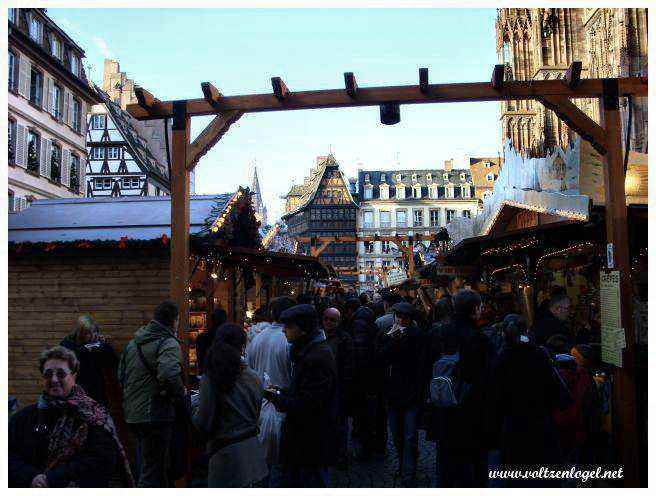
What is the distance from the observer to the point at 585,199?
25.1 feet

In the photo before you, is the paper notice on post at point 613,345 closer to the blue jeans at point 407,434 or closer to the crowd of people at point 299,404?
the crowd of people at point 299,404

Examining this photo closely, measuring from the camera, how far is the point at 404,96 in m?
6.81

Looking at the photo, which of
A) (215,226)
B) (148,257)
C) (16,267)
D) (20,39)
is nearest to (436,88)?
(215,226)

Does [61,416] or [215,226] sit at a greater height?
[215,226]

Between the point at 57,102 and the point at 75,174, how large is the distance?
4.09 m

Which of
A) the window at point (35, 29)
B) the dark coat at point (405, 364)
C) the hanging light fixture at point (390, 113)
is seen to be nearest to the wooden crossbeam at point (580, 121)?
the hanging light fixture at point (390, 113)

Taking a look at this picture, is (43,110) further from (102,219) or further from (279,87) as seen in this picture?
(279,87)

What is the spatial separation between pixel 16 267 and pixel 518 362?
24.3 feet

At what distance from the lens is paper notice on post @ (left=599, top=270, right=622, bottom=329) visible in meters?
6.10

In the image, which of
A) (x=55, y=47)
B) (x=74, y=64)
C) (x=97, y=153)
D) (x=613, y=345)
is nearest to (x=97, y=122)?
(x=97, y=153)

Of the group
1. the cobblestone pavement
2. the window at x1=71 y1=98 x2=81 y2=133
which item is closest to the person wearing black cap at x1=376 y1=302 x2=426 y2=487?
the cobblestone pavement

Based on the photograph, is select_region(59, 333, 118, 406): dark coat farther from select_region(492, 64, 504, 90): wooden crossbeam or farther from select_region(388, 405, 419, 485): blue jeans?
select_region(492, 64, 504, 90): wooden crossbeam

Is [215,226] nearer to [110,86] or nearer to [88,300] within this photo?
[88,300]

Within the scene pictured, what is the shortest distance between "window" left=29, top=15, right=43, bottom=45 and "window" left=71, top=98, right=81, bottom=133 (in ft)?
15.9
